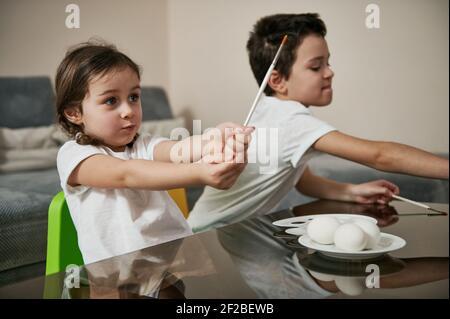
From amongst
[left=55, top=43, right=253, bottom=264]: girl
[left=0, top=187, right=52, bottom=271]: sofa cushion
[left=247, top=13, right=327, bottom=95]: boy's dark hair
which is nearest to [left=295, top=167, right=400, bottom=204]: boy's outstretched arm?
[left=247, top=13, right=327, bottom=95]: boy's dark hair

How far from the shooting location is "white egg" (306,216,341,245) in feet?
1.98

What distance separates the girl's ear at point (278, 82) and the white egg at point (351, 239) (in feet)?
1.87

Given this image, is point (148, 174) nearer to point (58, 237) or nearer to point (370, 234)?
point (58, 237)

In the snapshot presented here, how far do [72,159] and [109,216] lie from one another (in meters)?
0.10

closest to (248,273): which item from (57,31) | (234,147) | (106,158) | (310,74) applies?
(234,147)

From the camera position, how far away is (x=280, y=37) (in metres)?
1.09

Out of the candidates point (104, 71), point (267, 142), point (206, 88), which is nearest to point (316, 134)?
point (267, 142)

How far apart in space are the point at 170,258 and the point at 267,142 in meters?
0.51

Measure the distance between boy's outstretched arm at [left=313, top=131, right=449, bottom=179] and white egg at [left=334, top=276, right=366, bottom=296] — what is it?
452mm

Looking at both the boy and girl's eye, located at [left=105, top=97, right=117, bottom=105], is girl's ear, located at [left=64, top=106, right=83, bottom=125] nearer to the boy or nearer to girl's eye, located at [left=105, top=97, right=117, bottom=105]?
girl's eye, located at [left=105, top=97, right=117, bottom=105]

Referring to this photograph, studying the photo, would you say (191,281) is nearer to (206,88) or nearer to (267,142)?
(267,142)

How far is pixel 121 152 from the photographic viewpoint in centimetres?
85

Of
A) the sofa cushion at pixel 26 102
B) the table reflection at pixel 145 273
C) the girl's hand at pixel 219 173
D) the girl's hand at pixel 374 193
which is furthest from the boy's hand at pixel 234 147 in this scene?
the sofa cushion at pixel 26 102

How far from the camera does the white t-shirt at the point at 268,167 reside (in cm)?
100
